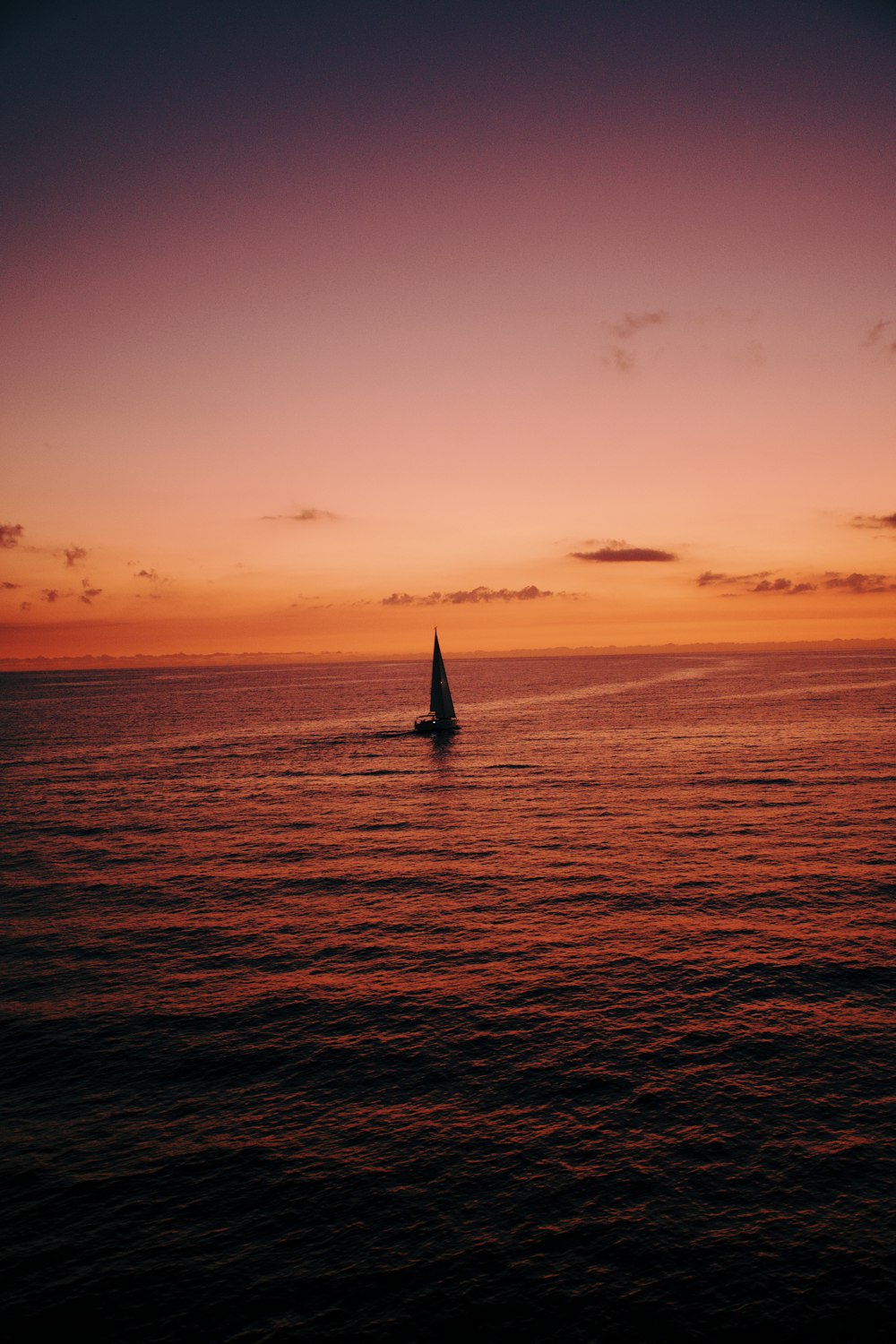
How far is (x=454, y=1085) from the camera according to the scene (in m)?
27.8

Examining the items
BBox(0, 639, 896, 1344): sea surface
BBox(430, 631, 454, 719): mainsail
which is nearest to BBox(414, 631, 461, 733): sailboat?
BBox(430, 631, 454, 719): mainsail

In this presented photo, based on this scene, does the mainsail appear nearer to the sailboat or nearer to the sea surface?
the sailboat

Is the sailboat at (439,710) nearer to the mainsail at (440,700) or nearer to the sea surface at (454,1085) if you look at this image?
the mainsail at (440,700)

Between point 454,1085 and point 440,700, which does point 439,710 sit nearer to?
point 440,700

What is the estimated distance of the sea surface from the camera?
19.6 meters

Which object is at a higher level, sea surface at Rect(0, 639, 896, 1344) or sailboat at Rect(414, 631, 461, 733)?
sailboat at Rect(414, 631, 461, 733)

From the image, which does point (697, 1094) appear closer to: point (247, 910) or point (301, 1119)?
point (301, 1119)

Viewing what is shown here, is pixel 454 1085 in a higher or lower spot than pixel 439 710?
lower

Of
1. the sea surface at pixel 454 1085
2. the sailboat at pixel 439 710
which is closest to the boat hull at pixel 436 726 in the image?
the sailboat at pixel 439 710

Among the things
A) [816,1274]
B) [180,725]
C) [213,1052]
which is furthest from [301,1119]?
[180,725]

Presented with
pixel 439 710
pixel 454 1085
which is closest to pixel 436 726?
pixel 439 710

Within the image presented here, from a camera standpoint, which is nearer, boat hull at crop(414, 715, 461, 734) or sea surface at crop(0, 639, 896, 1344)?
sea surface at crop(0, 639, 896, 1344)

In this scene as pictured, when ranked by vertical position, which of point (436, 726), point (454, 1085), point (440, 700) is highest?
point (440, 700)

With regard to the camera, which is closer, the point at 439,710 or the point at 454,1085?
the point at 454,1085
